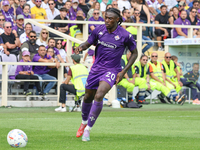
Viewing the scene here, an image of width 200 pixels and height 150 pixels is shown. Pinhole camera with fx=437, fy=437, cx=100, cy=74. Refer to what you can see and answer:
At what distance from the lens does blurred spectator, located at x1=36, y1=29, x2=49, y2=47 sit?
49.5 ft

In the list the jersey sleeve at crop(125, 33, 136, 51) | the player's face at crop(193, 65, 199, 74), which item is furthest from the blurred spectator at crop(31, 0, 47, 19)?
the jersey sleeve at crop(125, 33, 136, 51)

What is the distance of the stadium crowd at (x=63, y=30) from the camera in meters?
14.4

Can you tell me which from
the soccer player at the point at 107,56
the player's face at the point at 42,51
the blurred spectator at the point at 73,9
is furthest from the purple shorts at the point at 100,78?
the blurred spectator at the point at 73,9

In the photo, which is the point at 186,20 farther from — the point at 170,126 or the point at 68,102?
the point at 170,126

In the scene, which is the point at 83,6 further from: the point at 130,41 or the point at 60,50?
the point at 130,41

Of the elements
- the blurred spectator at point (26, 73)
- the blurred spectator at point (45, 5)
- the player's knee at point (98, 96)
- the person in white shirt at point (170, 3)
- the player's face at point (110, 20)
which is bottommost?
the blurred spectator at point (26, 73)

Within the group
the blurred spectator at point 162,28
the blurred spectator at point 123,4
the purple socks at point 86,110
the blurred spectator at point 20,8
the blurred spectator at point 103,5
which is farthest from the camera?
the blurred spectator at point 123,4

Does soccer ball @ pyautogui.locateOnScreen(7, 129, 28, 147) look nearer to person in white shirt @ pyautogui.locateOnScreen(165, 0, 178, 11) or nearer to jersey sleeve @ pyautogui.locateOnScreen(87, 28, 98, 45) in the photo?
jersey sleeve @ pyautogui.locateOnScreen(87, 28, 98, 45)

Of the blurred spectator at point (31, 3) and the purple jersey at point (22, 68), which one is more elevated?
the blurred spectator at point (31, 3)

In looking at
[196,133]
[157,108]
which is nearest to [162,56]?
[157,108]

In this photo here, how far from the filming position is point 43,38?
598 inches

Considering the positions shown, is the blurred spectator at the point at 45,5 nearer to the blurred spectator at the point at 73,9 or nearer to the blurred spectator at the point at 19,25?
the blurred spectator at the point at 73,9

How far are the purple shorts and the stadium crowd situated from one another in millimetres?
6998

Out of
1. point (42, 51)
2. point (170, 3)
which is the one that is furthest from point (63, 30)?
point (170, 3)
